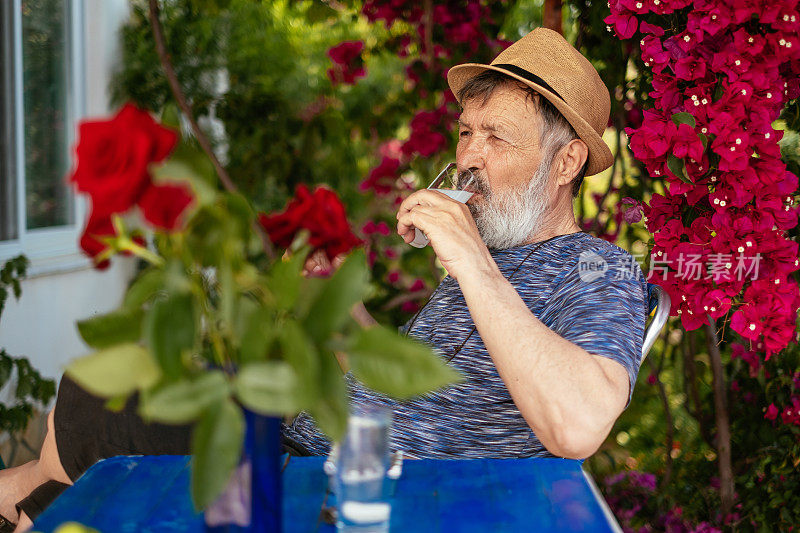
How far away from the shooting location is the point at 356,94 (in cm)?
508

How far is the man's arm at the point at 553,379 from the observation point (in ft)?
4.19

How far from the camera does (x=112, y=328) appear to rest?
0.77 m

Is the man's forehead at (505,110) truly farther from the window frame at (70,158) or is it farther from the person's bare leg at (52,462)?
the window frame at (70,158)

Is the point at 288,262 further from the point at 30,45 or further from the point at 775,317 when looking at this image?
the point at 30,45

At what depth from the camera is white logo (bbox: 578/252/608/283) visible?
1.63 m

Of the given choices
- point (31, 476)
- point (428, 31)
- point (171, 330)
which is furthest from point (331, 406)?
point (428, 31)

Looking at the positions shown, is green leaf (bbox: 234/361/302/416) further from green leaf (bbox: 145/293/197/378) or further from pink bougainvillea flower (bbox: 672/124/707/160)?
pink bougainvillea flower (bbox: 672/124/707/160)

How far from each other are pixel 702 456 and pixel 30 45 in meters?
3.76

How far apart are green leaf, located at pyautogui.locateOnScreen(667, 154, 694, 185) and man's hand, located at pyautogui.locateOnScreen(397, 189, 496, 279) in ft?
1.93

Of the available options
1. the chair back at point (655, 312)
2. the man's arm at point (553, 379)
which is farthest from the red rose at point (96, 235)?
the chair back at point (655, 312)

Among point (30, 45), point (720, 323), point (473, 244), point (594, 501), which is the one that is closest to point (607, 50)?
point (720, 323)

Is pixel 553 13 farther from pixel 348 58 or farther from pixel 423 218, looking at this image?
pixel 423 218

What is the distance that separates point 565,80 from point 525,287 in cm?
58

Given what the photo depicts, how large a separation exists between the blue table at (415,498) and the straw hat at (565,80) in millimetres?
1031
